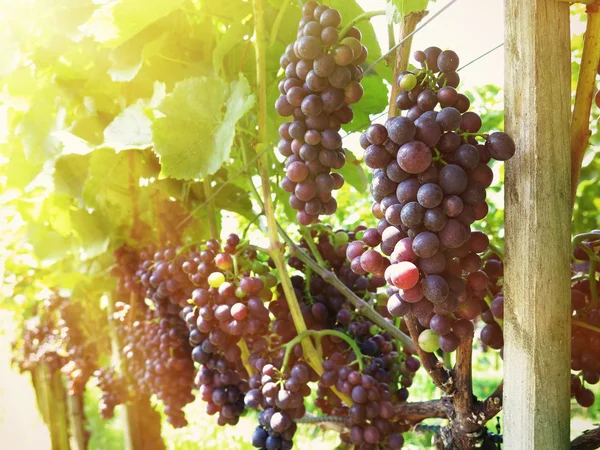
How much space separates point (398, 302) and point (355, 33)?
1.17ft

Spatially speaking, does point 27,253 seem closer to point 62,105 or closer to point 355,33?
point 62,105

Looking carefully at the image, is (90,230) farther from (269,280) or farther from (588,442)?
(588,442)

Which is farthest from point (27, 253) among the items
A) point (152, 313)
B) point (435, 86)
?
point (435, 86)

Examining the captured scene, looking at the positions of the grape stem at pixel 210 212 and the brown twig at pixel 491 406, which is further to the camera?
the grape stem at pixel 210 212

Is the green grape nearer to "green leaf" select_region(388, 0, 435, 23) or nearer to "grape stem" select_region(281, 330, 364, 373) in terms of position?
"grape stem" select_region(281, 330, 364, 373)

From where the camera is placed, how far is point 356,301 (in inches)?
37.1

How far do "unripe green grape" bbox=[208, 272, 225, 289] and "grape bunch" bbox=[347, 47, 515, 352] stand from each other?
1.30 ft

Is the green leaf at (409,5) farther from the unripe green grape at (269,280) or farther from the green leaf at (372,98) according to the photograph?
the unripe green grape at (269,280)

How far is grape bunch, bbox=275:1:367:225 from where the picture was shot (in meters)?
0.63

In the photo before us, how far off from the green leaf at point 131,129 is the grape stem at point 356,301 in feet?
1.24

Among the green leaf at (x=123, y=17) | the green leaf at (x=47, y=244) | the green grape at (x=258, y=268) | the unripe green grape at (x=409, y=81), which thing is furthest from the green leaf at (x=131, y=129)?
the unripe green grape at (x=409, y=81)

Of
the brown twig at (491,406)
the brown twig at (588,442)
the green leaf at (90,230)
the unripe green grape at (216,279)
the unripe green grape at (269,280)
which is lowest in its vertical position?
the brown twig at (588,442)

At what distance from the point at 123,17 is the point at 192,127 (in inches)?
10.0

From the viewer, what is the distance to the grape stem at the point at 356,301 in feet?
3.03
